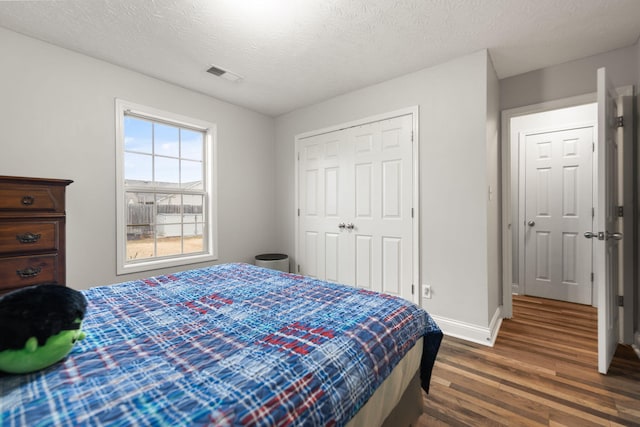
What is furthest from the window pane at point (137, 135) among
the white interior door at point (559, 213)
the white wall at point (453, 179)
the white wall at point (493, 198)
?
the white interior door at point (559, 213)

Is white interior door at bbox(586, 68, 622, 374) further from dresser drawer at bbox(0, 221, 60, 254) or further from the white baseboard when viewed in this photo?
dresser drawer at bbox(0, 221, 60, 254)

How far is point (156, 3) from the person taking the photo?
6.03 feet

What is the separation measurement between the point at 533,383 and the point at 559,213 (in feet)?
8.46

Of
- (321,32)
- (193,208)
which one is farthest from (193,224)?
(321,32)

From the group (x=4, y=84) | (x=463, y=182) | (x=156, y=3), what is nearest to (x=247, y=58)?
(x=156, y=3)

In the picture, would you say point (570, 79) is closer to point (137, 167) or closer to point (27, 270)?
point (137, 167)

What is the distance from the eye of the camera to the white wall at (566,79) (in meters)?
2.33

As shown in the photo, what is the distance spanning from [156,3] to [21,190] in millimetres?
1478

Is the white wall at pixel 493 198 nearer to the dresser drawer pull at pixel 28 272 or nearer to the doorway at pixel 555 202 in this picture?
the doorway at pixel 555 202

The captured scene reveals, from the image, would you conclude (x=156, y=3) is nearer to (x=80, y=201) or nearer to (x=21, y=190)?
(x=21, y=190)

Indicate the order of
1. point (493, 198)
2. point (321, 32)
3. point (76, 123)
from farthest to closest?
point (493, 198), point (76, 123), point (321, 32)

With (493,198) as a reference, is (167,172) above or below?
above

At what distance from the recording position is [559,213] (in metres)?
3.54

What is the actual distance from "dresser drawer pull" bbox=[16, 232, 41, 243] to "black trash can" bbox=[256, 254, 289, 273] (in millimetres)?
2116
